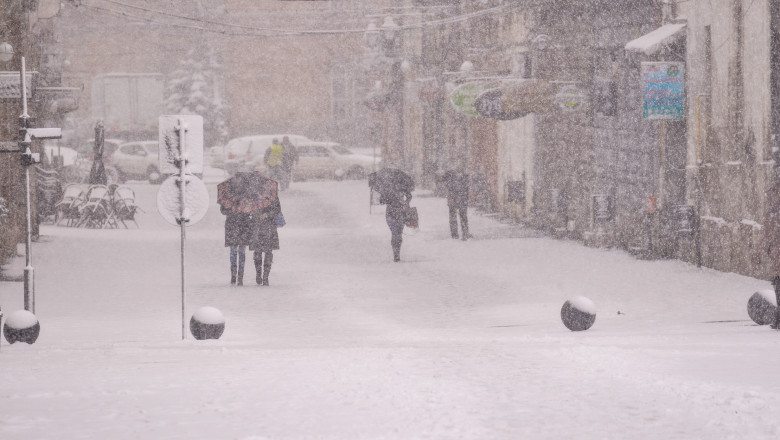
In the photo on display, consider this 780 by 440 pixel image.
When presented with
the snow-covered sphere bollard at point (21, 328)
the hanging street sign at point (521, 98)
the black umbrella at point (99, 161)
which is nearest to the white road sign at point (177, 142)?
the snow-covered sphere bollard at point (21, 328)

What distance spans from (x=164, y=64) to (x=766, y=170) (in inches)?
2159

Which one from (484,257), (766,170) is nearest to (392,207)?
(484,257)

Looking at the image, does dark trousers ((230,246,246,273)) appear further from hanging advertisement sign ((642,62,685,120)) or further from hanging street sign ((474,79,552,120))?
hanging street sign ((474,79,552,120))

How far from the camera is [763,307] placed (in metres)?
13.4

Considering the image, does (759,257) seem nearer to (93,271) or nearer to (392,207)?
(392,207)

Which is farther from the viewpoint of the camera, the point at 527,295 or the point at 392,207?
the point at 392,207

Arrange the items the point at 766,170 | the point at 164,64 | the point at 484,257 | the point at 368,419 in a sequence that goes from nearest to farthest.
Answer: the point at 368,419, the point at 766,170, the point at 484,257, the point at 164,64

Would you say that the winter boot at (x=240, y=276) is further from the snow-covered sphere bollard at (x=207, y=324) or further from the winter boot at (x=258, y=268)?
the snow-covered sphere bollard at (x=207, y=324)

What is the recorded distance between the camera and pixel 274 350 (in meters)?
12.1

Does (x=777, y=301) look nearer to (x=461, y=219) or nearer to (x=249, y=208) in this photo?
(x=249, y=208)

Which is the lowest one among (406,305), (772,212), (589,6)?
(406,305)

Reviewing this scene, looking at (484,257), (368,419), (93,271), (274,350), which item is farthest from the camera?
(484,257)

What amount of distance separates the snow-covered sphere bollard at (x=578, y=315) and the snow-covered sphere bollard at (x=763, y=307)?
5.11 feet

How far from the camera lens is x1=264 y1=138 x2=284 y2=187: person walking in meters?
42.1
